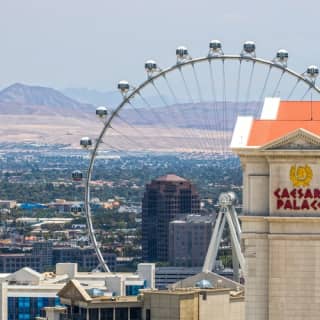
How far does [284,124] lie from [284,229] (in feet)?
5.64

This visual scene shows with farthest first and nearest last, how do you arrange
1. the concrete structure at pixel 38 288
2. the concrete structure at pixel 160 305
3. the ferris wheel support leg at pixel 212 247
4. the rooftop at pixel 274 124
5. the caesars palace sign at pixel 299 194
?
1. the concrete structure at pixel 38 288
2. the ferris wheel support leg at pixel 212 247
3. the concrete structure at pixel 160 305
4. the rooftop at pixel 274 124
5. the caesars palace sign at pixel 299 194

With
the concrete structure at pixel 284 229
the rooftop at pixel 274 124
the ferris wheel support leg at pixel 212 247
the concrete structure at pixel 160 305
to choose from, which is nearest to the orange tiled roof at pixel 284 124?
the rooftop at pixel 274 124

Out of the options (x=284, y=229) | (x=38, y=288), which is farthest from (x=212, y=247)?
(x=284, y=229)

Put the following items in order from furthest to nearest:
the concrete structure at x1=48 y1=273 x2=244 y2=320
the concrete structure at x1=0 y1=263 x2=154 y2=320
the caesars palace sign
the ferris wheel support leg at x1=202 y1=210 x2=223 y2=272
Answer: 1. the concrete structure at x1=0 y1=263 x2=154 y2=320
2. the ferris wheel support leg at x1=202 y1=210 x2=223 y2=272
3. the concrete structure at x1=48 y1=273 x2=244 y2=320
4. the caesars palace sign

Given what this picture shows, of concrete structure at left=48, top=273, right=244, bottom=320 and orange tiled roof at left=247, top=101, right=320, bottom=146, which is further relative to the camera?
concrete structure at left=48, top=273, right=244, bottom=320

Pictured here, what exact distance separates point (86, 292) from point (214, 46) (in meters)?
47.1

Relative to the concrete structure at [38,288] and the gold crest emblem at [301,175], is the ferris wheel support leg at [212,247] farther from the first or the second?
the gold crest emblem at [301,175]

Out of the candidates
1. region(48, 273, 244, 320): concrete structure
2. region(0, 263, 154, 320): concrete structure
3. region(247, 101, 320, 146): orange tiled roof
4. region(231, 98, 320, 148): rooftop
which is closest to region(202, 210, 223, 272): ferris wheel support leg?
region(0, 263, 154, 320): concrete structure

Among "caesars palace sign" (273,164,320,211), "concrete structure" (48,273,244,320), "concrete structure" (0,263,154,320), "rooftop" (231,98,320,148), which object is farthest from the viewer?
"concrete structure" (0,263,154,320)

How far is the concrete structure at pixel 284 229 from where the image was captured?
3562cm

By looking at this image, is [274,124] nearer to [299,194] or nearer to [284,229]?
[299,194]

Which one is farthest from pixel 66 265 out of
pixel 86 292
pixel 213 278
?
pixel 86 292

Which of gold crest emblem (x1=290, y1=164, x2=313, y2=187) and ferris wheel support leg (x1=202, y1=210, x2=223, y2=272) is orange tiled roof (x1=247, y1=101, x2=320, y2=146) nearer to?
gold crest emblem (x1=290, y1=164, x2=313, y2=187)

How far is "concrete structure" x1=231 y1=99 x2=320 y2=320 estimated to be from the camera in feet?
117
